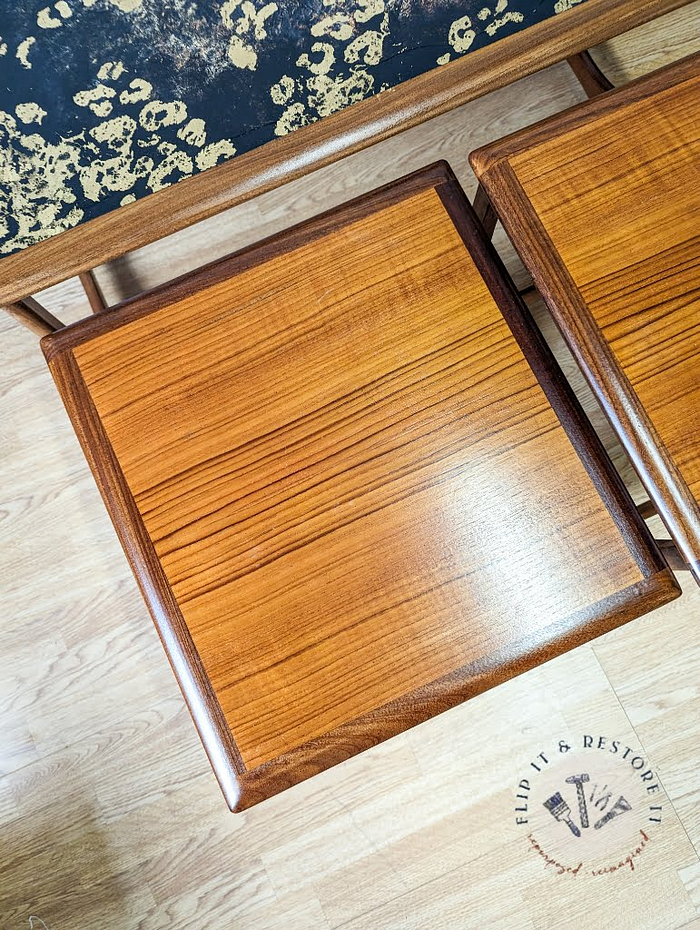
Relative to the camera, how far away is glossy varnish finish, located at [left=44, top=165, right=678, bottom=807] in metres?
0.65

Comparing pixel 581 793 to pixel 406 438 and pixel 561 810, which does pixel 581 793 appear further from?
pixel 406 438

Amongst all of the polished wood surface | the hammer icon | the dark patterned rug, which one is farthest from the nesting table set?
the hammer icon

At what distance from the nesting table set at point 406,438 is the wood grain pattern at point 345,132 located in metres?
0.08

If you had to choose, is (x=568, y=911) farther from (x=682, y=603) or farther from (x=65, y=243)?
(x=65, y=243)

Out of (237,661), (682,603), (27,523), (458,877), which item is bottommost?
(458,877)

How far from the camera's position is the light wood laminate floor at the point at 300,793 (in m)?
1.03

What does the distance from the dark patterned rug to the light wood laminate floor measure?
477 millimetres

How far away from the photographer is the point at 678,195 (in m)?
0.66

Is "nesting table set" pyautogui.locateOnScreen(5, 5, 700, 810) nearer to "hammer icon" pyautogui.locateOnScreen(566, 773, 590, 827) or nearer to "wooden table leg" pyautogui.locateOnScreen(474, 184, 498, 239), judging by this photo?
"wooden table leg" pyautogui.locateOnScreen(474, 184, 498, 239)

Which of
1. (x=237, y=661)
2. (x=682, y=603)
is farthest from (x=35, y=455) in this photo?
(x=682, y=603)

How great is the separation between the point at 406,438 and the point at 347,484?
74 millimetres

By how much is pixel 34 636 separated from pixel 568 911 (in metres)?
0.92

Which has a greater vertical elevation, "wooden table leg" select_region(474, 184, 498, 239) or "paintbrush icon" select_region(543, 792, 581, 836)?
"wooden table leg" select_region(474, 184, 498, 239)

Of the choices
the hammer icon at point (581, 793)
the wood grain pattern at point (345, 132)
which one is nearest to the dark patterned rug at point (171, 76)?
the wood grain pattern at point (345, 132)
